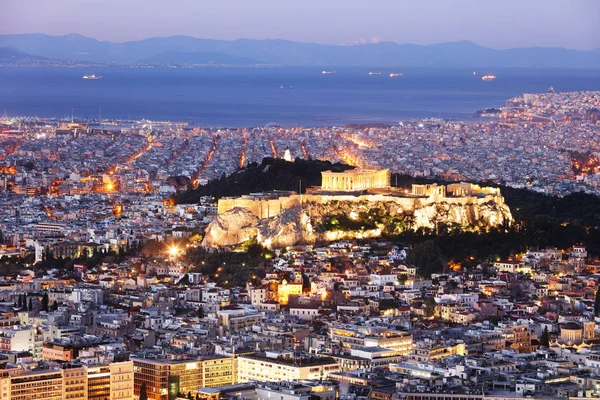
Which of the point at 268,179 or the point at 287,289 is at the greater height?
the point at 268,179

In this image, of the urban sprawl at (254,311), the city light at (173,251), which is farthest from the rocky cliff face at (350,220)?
the city light at (173,251)

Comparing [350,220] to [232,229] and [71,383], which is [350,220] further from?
[71,383]

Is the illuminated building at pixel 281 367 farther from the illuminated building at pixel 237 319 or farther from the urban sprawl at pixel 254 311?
the illuminated building at pixel 237 319

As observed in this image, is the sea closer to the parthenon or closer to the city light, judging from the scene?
the parthenon

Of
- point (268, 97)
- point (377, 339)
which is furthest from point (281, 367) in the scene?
point (268, 97)

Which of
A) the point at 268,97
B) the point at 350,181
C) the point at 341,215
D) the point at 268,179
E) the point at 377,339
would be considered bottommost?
the point at 268,97

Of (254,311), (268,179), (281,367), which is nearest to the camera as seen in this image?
(281,367)

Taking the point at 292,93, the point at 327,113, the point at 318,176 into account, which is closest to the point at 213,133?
the point at 327,113

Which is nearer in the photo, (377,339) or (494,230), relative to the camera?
(377,339)
